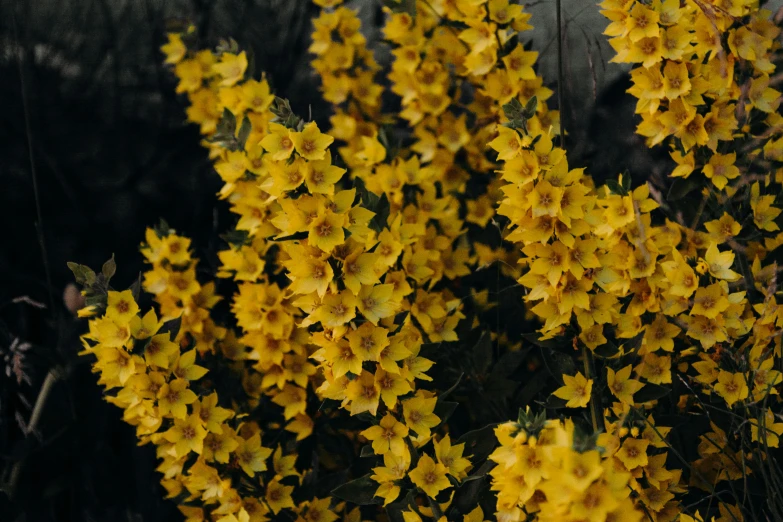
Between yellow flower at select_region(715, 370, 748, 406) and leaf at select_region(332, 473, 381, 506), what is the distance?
0.58m

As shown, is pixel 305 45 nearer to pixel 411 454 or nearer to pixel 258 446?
pixel 258 446

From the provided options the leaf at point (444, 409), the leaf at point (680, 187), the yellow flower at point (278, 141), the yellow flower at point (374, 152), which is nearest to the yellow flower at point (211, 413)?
the leaf at point (444, 409)

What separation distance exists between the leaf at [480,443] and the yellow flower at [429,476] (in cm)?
14

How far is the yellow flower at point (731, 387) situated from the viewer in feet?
4.79

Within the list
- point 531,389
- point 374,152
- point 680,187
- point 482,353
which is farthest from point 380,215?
point 680,187

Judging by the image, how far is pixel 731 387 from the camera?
149cm

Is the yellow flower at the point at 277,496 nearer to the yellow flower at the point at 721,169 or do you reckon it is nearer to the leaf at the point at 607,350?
the leaf at the point at 607,350

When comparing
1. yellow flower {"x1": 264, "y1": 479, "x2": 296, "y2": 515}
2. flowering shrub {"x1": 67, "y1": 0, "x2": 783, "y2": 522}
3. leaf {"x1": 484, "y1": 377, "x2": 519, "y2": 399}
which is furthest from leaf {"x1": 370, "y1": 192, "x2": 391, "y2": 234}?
yellow flower {"x1": 264, "y1": 479, "x2": 296, "y2": 515}

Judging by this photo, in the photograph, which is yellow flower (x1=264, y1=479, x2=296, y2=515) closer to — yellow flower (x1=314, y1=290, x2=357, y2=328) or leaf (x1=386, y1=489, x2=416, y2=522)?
leaf (x1=386, y1=489, x2=416, y2=522)

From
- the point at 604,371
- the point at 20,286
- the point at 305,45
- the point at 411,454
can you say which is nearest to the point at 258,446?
the point at 411,454

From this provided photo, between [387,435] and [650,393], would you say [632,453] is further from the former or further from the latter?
[387,435]

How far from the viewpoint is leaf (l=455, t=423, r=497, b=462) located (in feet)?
5.12

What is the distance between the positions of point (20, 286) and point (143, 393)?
4.26ft

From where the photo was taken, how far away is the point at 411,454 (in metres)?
1.42
